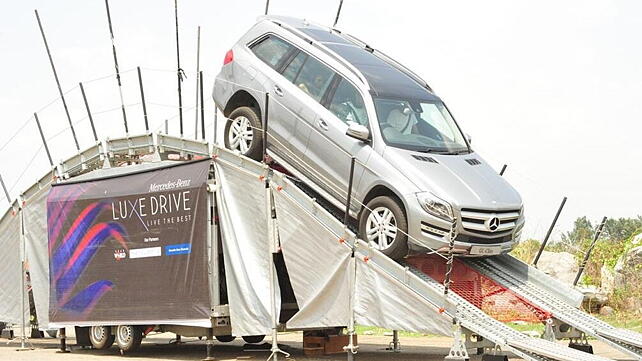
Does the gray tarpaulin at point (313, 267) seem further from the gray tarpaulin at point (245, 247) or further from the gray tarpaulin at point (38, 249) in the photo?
the gray tarpaulin at point (38, 249)

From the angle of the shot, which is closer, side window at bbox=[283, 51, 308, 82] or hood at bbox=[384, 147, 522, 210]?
hood at bbox=[384, 147, 522, 210]

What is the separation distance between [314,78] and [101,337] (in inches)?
258

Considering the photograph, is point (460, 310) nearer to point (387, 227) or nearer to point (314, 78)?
point (387, 227)

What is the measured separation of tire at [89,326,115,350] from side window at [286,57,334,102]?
6.06m

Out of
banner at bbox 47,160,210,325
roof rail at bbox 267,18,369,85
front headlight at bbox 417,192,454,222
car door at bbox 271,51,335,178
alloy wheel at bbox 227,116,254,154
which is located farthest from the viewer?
banner at bbox 47,160,210,325

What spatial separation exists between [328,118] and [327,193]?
1058 mm

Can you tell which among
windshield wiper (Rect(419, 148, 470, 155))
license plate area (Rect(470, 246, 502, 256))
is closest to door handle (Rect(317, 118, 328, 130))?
windshield wiper (Rect(419, 148, 470, 155))

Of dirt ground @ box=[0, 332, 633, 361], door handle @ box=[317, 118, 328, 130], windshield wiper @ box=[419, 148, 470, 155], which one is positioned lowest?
dirt ground @ box=[0, 332, 633, 361]

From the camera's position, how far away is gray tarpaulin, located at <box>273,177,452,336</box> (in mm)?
12820

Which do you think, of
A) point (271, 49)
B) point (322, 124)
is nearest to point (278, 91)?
point (271, 49)

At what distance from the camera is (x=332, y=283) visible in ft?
45.9

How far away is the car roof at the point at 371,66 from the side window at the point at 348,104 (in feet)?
0.81

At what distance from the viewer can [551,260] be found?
→ 80.2 ft

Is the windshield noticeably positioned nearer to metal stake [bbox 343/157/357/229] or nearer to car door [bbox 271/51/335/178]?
metal stake [bbox 343/157/357/229]
